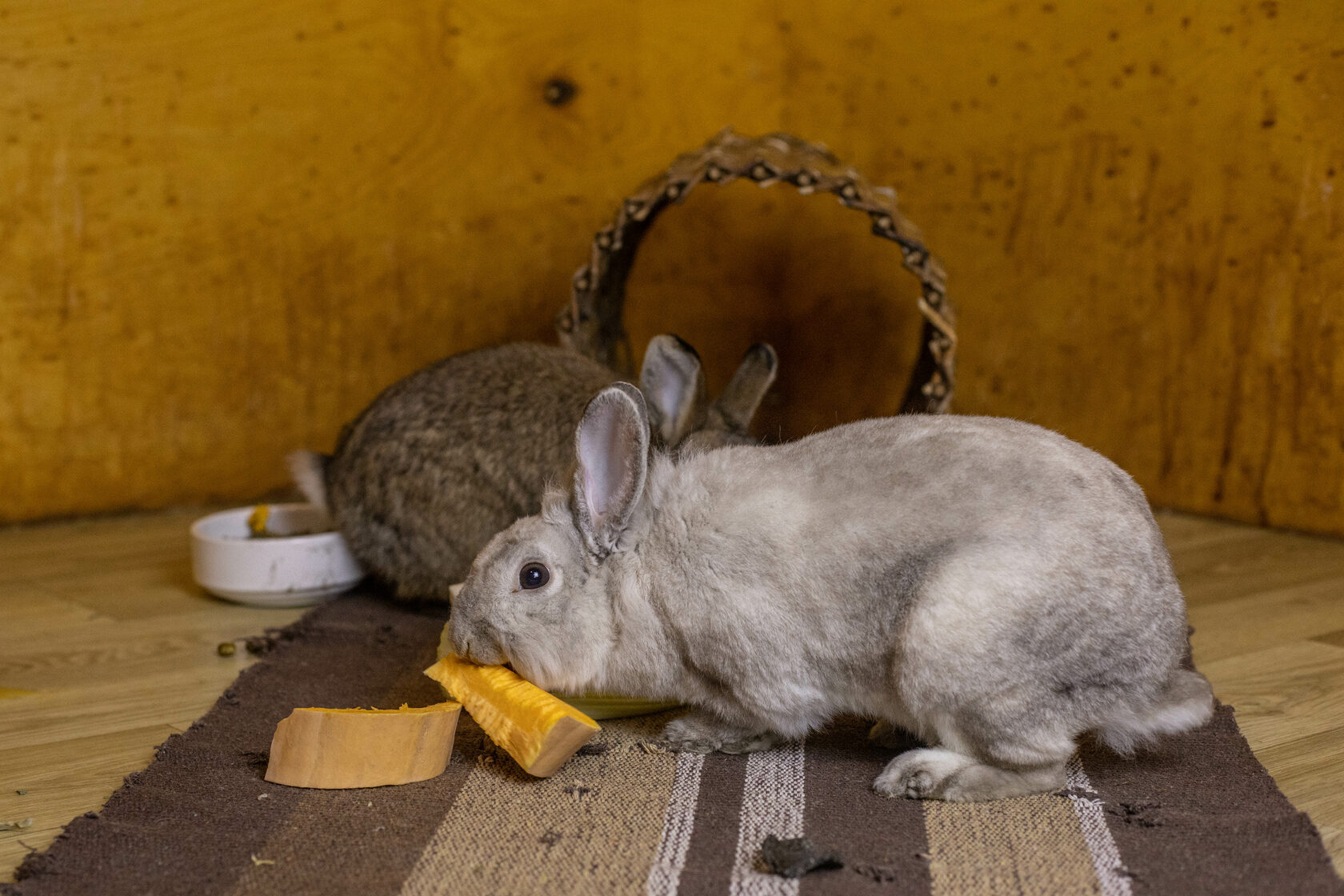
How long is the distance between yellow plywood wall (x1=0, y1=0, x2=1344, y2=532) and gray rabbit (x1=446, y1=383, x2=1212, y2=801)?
1.78 meters

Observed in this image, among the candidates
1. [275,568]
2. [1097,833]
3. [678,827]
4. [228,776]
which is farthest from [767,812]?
[275,568]

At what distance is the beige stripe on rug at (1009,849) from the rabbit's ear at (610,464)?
0.65 metres

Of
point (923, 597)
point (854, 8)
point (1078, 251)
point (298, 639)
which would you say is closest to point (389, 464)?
point (298, 639)

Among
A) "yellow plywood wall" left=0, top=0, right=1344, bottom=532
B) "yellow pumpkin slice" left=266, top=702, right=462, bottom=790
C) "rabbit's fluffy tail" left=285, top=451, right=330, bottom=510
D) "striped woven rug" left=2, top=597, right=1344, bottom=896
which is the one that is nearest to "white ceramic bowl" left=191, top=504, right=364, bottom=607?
"rabbit's fluffy tail" left=285, top=451, right=330, bottom=510

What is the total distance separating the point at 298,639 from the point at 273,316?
1.59 meters

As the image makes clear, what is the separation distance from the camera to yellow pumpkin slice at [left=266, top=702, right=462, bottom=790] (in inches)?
73.8

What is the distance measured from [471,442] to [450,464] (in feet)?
0.24

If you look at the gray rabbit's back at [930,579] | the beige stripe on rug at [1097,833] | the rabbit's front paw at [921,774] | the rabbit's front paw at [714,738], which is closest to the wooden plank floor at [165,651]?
the beige stripe on rug at [1097,833]

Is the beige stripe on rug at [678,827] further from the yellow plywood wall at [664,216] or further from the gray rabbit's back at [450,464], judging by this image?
the yellow plywood wall at [664,216]

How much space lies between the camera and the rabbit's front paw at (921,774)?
6.03ft

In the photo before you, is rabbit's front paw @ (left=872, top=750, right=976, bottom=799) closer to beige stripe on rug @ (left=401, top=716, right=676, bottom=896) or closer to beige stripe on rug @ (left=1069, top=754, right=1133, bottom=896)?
beige stripe on rug @ (left=1069, top=754, right=1133, bottom=896)

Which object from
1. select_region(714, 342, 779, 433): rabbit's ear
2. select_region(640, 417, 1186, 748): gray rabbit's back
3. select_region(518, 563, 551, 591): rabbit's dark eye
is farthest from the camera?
select_region(714, 342, 779, 433): rabbit's ear

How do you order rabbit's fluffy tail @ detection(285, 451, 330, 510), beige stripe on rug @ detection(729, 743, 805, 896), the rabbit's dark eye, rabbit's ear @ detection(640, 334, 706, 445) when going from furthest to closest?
1. rabbit's fluffy tail @ detection(285, 451, 330, 510)
2. rabbit's ear @ detection(640, 334, 706, 445)
3. the rabbit's dark eye
4. beige stripe on rug @ detection(729, 743, 805, 896)

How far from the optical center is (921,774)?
72.7 inches
